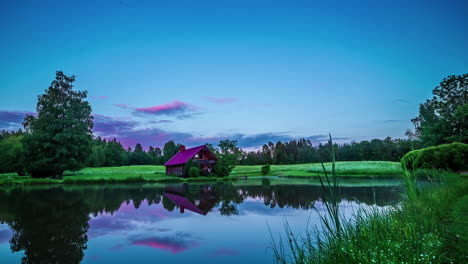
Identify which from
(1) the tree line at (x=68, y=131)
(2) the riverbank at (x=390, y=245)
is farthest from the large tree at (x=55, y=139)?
(2) the riverbank at (x=390, y=245)

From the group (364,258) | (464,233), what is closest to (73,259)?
(364,258)

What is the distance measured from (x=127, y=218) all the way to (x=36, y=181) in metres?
20.7

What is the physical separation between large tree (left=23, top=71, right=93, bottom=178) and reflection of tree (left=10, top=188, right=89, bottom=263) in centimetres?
2212

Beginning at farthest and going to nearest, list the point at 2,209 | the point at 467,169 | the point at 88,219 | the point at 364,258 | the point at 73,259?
the point at 467,169, the point at 2,209, the point at 88,219, the point at 73,259, the point at 364,258

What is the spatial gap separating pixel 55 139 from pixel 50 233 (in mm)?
27786

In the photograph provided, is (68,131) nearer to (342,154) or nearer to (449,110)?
(449,110)

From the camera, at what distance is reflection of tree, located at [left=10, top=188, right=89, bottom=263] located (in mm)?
5613

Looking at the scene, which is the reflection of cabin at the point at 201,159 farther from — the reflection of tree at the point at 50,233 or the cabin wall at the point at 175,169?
the reflection of tree at the point at 50,233

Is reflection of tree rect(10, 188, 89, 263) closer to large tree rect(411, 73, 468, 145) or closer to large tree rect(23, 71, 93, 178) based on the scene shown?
large tree rect(23, 71, 93, 178)

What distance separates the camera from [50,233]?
732 cm

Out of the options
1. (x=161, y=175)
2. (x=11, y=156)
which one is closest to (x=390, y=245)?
(x=161, y=175)

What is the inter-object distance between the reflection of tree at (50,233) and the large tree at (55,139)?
72.6ft

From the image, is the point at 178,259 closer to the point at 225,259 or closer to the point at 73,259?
the point at 225,259

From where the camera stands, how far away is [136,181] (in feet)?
91.1
